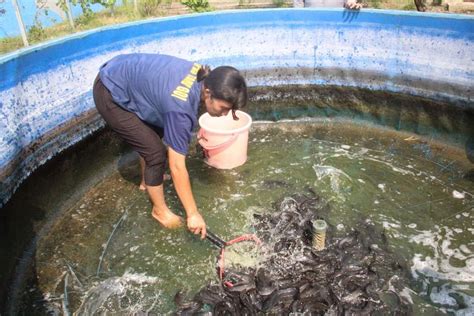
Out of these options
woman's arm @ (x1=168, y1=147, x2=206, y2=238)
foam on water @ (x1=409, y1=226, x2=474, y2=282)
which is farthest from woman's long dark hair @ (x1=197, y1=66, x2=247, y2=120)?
foam on water @ (x1=409, y1=226, x2=474, y2=282)

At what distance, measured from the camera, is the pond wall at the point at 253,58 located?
4195mm

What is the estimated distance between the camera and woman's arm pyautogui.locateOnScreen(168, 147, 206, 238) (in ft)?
9.49

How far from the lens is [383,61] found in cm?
579

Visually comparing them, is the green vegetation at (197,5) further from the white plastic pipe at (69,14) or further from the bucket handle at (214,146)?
the bucket handle at (214,146)

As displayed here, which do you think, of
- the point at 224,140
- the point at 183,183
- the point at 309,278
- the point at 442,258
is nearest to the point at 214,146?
the point at 224,140

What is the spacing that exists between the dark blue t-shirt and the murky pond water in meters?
1.23

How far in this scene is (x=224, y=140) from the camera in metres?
4.51

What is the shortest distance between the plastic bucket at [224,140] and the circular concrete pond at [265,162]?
6.6 inches

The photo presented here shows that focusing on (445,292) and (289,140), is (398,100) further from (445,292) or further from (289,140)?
(445,292)

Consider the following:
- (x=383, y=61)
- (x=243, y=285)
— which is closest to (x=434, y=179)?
(x=383, y=61)

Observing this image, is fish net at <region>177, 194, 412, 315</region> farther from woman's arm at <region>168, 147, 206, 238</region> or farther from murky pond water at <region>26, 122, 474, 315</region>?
woman's arm at <region>168, 147, 206, 238</region>

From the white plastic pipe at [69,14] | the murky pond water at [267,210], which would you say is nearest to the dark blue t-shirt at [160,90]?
the murky pond water at [267,210]

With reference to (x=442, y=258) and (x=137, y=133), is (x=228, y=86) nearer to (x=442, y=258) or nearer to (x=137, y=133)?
(x=137, y=133)

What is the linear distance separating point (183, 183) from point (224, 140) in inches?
62.9
